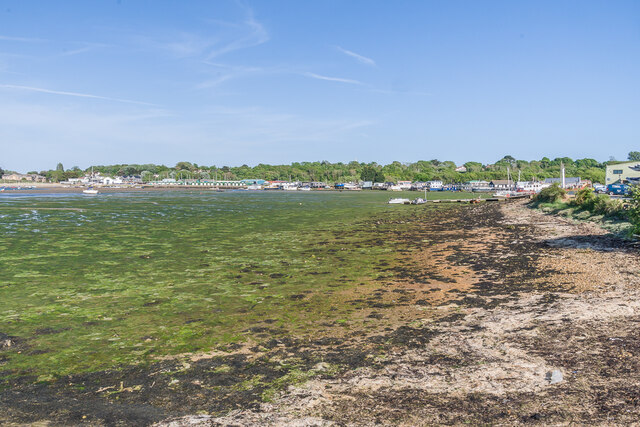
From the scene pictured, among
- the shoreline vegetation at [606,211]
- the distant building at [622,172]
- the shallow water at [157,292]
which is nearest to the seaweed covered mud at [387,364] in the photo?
the shallow water at [157,292]

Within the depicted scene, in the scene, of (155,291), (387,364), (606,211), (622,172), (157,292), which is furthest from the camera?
(622,172)

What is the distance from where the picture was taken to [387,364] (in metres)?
9.64

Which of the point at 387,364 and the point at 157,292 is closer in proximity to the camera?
the point at 387,364

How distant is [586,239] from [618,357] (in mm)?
20557

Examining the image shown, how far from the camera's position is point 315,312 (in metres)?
14.3

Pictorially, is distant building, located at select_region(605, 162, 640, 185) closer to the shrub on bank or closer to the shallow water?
the shrub on bank

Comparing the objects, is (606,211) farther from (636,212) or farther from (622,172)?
(622,172)

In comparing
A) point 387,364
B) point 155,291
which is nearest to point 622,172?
point 155,291

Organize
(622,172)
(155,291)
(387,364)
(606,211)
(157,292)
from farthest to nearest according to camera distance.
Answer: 1. (622,172)
2. (606,211)
3. (155,291)
4. (157,292)
5. (387,364)

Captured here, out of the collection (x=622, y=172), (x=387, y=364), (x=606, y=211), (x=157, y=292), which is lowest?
(x=157, y=292)

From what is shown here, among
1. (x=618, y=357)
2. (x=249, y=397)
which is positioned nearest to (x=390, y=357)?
(x=249, y=397)

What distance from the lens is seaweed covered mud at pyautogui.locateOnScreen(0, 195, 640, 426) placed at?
24.8 ft

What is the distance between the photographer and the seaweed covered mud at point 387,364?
7574mm

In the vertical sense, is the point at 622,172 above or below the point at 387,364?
above
